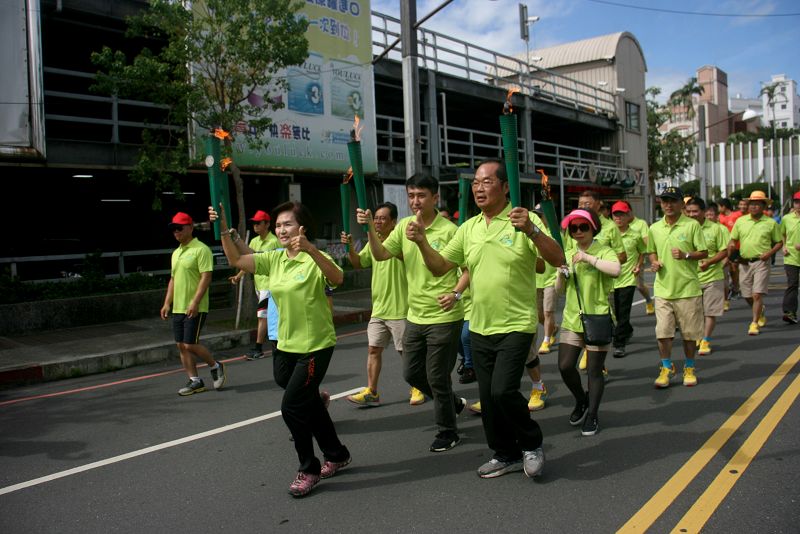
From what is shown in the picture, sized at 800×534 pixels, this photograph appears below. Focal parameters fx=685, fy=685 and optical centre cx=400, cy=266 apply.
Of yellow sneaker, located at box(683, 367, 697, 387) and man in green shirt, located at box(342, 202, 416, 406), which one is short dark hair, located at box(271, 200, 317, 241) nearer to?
man in green shirt, located at box(342, 202, 416, 406)

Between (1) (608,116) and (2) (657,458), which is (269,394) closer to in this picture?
(2) (657,458)

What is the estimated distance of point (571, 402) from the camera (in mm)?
6223

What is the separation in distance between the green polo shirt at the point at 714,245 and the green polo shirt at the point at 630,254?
781 millimetres

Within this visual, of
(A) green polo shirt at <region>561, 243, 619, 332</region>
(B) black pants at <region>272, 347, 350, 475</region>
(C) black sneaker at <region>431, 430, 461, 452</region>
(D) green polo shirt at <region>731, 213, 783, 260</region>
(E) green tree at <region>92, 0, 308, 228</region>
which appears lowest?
(C) black sneaker at <region>431, 430, 461, 452</region>

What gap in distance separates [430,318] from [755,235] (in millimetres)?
6839

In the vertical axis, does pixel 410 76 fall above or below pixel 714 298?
above

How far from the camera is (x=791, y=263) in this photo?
9.71m

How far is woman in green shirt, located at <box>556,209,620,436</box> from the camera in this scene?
523 cm

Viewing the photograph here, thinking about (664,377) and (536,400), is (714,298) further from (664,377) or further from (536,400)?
(536,400)

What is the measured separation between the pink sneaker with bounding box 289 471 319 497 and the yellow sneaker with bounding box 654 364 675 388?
376 centimetres

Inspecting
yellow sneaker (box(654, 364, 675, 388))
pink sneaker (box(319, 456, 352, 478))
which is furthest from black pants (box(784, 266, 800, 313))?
pink sneaker (box(319, 456, 352, 478))

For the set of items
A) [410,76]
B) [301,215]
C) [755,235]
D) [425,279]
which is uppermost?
[410,76]

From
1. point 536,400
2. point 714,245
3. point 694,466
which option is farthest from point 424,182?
point 714,245

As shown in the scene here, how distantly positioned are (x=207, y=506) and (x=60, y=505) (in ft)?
3.15
